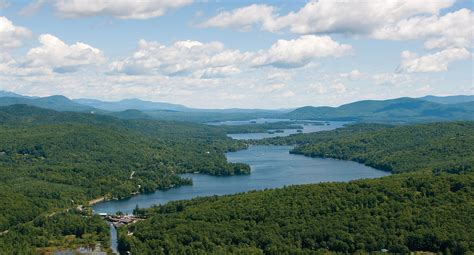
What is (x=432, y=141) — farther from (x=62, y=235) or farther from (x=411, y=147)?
(x=62, y=235)

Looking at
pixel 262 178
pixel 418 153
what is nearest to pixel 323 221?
pixel 262 178

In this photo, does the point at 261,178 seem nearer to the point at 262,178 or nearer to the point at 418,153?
the point at 262,178

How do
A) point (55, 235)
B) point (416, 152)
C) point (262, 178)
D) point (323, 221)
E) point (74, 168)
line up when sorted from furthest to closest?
1. point (416, 152)
2. point (262, 178)
3. point (74, 168)
4. point (55, 235)
5. point (323, 221)

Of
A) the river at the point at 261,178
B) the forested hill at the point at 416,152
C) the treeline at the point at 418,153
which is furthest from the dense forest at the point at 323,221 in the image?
the forested hill at the point at 416,152

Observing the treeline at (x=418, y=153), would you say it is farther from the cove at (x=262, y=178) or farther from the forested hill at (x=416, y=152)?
the cove at (x=262, y=178)

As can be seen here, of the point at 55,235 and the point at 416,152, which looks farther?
the point at 416,152

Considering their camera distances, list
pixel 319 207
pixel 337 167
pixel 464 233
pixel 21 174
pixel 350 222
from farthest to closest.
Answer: pixel 337 167 < pixel 21 174 < pixel 319 207 < pixel 350 222 < pixel 464 233

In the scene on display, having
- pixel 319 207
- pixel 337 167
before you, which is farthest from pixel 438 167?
pixel 319 207
